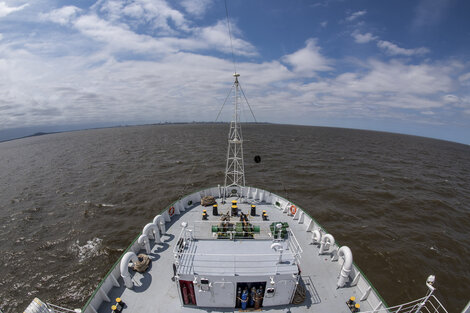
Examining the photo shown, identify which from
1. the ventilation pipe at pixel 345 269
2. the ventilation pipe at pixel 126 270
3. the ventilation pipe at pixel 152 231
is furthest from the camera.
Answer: the ventilation pipe at pixel 152 231

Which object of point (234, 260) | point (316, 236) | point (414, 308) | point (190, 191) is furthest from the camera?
point (190, 191)

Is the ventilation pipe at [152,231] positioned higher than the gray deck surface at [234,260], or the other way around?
the gray deck surface at [234,260]

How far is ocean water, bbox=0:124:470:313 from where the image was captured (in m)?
18.3

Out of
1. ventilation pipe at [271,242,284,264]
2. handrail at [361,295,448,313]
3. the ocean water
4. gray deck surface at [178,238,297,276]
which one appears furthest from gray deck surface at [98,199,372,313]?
the ocean water

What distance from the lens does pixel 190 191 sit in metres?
35.3

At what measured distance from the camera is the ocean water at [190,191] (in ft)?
60.0

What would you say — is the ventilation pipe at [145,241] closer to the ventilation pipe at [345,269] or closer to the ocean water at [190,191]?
→ the ocean water at [190,191]

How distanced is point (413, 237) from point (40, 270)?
4186 centimetres

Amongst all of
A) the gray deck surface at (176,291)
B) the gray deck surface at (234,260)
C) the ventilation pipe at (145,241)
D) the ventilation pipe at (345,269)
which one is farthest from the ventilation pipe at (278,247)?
the ventilation pipe at (145,241)

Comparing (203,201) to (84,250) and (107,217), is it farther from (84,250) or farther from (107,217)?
(107,217)

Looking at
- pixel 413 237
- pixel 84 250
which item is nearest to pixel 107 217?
pixel 84 250

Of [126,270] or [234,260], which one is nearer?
[234,260]

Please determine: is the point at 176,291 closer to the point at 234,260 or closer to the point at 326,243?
the point at 234,260

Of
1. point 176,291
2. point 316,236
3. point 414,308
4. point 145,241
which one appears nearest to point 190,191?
point 145,241
